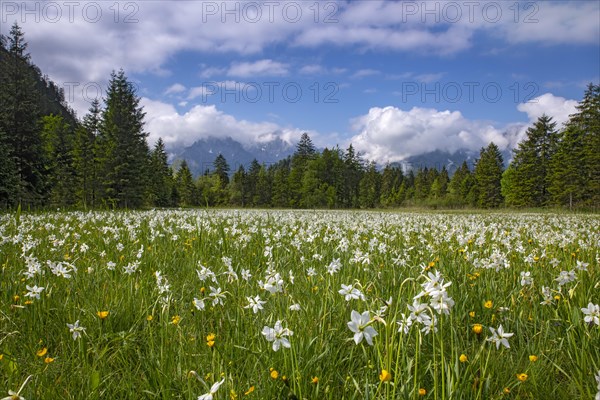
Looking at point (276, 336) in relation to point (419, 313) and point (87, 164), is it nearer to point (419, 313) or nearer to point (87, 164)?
point (419, 313)

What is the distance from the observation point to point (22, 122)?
2688 centimetres

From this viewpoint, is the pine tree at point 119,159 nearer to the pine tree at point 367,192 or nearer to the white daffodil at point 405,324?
the white daffodil at point 405,324

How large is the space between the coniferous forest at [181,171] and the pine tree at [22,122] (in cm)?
7

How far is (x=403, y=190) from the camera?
100875mm

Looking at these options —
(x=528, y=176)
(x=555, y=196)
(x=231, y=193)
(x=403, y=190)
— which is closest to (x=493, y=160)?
(x=528, y=176)

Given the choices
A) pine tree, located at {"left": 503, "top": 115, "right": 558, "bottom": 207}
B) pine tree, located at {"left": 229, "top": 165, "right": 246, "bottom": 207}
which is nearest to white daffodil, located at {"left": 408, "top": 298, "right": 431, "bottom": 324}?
pine tree, located at {"left": 503, "top": 115, "right": 558, "bottom": 207}

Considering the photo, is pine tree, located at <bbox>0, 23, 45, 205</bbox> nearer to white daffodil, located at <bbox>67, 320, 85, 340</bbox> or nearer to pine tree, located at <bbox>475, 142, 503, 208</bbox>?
white daffodil, located at <bbox>67, 320, 85, 340</bbox>

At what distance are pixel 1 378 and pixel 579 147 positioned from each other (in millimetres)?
61887

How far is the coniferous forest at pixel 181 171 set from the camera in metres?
26.5

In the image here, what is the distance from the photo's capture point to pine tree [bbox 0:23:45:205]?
81.0ft

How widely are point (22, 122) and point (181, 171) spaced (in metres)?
58.2

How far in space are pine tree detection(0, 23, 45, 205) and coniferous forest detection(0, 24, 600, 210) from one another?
73 mm

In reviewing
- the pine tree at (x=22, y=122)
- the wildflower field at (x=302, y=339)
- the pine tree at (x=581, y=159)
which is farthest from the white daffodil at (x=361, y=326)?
the pine tree at (x=581, y=159)

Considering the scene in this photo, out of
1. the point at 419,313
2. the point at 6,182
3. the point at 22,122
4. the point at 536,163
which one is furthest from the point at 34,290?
the point at 536,163
